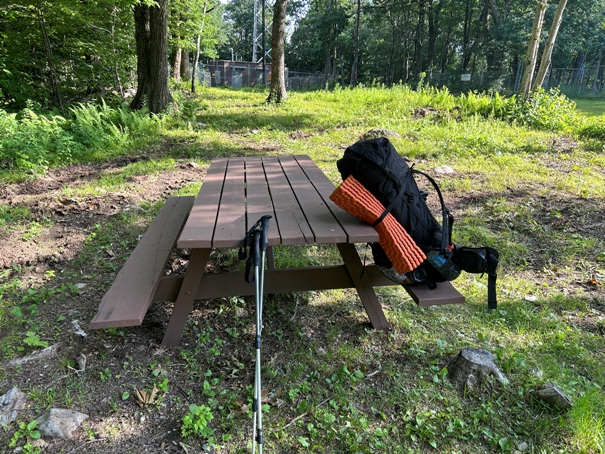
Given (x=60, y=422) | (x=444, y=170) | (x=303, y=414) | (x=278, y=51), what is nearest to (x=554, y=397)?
(x=303, y=414)

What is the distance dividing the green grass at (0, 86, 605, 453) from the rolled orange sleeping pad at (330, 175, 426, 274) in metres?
0.75

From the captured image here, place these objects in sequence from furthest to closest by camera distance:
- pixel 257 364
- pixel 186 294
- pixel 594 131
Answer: pixel 594 131, pixel 186 294, pixel 257 364

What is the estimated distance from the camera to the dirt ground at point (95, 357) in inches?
77.5

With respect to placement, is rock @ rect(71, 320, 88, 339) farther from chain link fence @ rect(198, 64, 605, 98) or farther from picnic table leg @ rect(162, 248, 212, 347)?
chain link fence @ rect(198, 64, 605, 98)

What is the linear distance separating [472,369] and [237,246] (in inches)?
62.0

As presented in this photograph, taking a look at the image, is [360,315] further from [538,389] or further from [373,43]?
[373,43]

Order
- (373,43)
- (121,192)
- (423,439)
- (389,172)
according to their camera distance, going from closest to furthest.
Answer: (423,439)
(389,172)
(121,192)
(373,43)

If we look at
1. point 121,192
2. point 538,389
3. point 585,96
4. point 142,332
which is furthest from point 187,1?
point 585,96

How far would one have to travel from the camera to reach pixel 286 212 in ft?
8.35

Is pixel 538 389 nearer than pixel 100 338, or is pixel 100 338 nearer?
pixel 538 389

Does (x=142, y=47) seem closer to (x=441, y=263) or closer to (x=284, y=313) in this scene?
(x=284, y=313)

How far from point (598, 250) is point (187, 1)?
47.7ft

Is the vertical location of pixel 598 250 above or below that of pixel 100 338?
above

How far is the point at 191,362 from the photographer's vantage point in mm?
2430
